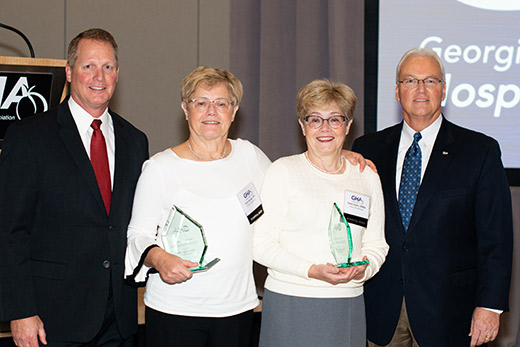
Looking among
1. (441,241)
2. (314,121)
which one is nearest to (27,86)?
(314,121)

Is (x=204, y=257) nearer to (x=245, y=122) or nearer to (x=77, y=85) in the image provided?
(x=77, y=85)

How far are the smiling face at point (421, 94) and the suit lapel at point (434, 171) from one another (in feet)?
0.35

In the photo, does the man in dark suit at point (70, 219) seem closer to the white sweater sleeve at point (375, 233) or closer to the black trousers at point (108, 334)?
the black trousers at point (108, 334)

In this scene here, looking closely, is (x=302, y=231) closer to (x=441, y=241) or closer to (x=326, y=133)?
(x=326, y=133)

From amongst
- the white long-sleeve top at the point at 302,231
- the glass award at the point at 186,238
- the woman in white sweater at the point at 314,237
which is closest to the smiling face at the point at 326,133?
the woman in white sweater at the point at 314,237

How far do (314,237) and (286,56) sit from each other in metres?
2.59

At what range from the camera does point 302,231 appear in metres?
2.23

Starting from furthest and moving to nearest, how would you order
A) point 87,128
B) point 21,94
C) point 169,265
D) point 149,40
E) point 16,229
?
point 149,40
point 21,94
point 87,128
point 16,229
point 169,265

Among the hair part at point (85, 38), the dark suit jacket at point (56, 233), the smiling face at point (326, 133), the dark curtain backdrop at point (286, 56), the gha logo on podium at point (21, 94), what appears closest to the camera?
the dark suit jacket at point (56, 233)

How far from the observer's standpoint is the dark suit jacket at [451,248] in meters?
2.41

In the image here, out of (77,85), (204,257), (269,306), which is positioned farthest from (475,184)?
(77,85)

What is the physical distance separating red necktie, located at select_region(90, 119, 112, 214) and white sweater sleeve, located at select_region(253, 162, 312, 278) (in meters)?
0.63

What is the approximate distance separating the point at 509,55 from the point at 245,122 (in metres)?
2.10

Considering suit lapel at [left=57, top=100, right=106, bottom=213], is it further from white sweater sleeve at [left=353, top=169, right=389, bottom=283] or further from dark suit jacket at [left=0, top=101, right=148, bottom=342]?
white sweater sleeve at [left=353, top=169, right=389, bottom=283]
